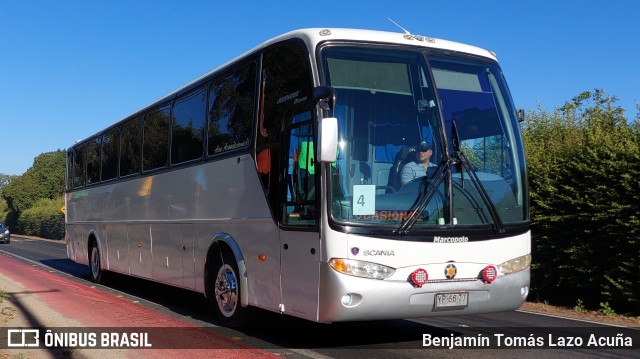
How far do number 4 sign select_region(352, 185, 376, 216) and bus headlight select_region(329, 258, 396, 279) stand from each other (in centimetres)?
48

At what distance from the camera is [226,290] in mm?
8617

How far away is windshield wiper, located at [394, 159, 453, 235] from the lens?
6.39 meters

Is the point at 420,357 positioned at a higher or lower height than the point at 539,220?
lower

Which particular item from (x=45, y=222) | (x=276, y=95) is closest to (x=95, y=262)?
(x=276, y=95)

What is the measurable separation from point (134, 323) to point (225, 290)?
1458 millimetres

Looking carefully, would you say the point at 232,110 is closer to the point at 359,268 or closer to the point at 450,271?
the point at 359,268

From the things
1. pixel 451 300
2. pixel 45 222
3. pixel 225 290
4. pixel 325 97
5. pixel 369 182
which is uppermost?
pixel 325 97

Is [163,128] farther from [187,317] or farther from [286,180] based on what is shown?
[286,180]

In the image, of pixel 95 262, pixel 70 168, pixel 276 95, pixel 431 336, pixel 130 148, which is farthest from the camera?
pixel 70 168

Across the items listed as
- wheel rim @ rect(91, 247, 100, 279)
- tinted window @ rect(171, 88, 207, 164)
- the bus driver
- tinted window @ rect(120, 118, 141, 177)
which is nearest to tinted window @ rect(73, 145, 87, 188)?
wheel rim @ rect(91, 247, 100, 279)

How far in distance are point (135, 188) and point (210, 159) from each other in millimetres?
3804

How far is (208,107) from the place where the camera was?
955cm

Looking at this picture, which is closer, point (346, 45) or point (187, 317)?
point (346, 45)

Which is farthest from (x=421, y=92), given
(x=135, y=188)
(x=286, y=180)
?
(x=135, y=188)
